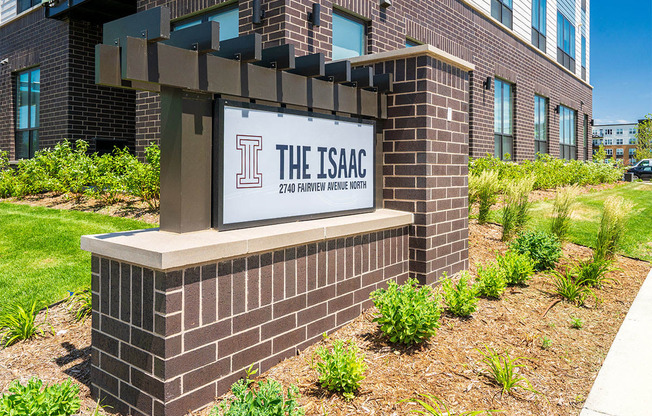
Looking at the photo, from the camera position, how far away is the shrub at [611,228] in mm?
6180

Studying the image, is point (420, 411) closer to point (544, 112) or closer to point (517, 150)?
point (517, 150)

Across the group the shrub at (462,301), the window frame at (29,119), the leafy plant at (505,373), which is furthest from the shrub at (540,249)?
the window frame at (29,119)

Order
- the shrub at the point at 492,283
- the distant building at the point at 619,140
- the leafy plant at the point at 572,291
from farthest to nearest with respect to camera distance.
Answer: the distant building at the point at 619,140 < the leafy plant at the point at 572,291 < the shrub at the point at 492,283

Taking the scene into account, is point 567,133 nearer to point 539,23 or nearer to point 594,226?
point 539,23

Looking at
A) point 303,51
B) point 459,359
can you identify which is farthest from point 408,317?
point 303,51

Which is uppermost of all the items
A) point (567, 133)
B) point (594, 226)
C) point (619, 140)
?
point (619, 140)

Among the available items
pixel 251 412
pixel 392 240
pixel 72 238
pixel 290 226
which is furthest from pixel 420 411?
pixel 72 238

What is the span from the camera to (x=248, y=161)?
3854 mm

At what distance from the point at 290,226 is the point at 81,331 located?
2.25 meters

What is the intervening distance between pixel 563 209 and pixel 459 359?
428 centimetres

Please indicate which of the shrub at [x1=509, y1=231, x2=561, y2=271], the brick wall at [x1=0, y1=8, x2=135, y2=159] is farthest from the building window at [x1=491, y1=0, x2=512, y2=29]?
the shrub at [x1=509, y1=231, x2=561, y2=271]

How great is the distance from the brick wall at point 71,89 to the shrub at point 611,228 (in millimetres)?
11671

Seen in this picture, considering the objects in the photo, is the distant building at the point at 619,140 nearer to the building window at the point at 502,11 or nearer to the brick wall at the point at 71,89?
the building window at the point at 502,11

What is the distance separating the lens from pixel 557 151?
2033cm
